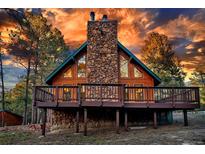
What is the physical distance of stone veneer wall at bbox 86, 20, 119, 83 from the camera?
15.1 meters

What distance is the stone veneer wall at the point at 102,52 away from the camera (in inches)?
593

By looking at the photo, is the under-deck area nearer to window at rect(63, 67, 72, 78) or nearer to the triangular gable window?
the triangular gable window

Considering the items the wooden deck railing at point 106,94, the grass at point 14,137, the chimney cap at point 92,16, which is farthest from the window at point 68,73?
the grass at point 14,137

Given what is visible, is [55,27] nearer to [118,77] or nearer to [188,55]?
[118,77]

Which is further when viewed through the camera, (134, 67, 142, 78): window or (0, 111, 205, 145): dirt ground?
(134, 67, 142, 78): window

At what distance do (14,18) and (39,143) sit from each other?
10.8 m

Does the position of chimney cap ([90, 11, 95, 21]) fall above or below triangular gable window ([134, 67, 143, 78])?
above

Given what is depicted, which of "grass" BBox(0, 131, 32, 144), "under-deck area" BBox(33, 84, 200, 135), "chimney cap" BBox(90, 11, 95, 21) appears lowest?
"grass" BBox(0, 131, 32, 144)

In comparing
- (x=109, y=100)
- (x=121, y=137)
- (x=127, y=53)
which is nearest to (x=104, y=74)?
(x=127, y=53)

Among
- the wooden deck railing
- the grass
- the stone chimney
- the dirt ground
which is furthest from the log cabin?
the grass

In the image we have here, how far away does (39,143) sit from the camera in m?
11.7

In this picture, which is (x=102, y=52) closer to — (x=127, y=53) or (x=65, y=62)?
(x=127, y=53)

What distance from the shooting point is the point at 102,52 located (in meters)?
15.3

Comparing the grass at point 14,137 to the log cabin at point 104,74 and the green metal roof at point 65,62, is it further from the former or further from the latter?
the green metal roof at point 65,62
